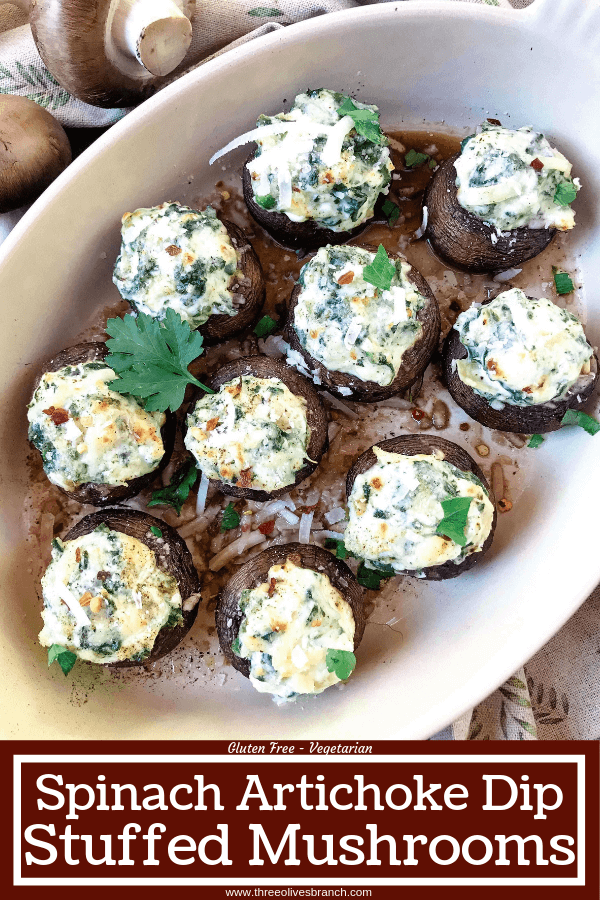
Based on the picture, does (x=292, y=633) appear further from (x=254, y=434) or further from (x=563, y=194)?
(x=563, y=194)

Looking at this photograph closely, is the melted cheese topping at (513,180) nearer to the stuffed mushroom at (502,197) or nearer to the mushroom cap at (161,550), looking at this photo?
the stuffed mushroom at (502,197)

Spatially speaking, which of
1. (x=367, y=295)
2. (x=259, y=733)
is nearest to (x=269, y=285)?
(x=367, y=295)

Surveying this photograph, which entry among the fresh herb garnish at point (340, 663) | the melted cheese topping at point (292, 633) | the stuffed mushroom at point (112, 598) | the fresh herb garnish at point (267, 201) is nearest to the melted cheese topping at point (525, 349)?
the fresh herb garnish at point (267, 201)

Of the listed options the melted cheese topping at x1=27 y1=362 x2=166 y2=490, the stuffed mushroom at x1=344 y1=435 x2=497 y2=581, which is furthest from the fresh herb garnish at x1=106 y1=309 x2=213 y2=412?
the stuffed mushroom at x1=344 y1=435 x2=497 y2=581

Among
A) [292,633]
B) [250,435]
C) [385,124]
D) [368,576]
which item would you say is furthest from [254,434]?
[385,124]

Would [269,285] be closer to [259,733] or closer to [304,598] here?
[304,598]
